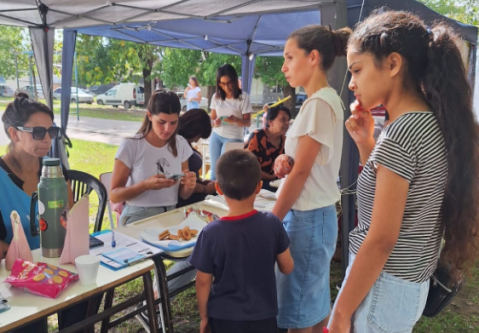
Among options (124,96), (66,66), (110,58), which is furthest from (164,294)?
(124,96)

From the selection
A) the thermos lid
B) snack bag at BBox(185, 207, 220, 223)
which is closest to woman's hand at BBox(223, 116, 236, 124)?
snack bag at BBox(185, 207, 220, 223)

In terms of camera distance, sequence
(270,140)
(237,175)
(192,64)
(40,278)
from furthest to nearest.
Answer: (192,64) < (270,140) < (237,175) < (40,278)

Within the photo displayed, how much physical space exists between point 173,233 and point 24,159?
81 cm

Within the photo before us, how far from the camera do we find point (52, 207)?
1.39m

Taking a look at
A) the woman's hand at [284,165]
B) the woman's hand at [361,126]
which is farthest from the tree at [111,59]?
the woman's hand at [361,126]

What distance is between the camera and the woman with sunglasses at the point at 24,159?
1.71 m

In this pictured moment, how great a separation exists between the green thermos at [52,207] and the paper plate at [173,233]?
0.40 m

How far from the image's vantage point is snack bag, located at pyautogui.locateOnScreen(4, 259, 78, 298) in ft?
4.00

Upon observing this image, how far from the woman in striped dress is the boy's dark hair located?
54cm

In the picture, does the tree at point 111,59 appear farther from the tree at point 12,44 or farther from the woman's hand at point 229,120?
the woman's hand at point 229,120

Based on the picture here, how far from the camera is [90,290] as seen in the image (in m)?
1.28

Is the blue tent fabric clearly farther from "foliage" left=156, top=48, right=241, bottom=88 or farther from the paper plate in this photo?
"foliage" left=156, top=48, right=241, bottom=88

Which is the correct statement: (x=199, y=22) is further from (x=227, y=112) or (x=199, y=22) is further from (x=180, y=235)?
(x=180, y=235)

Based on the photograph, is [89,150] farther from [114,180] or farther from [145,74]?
[145,74]
